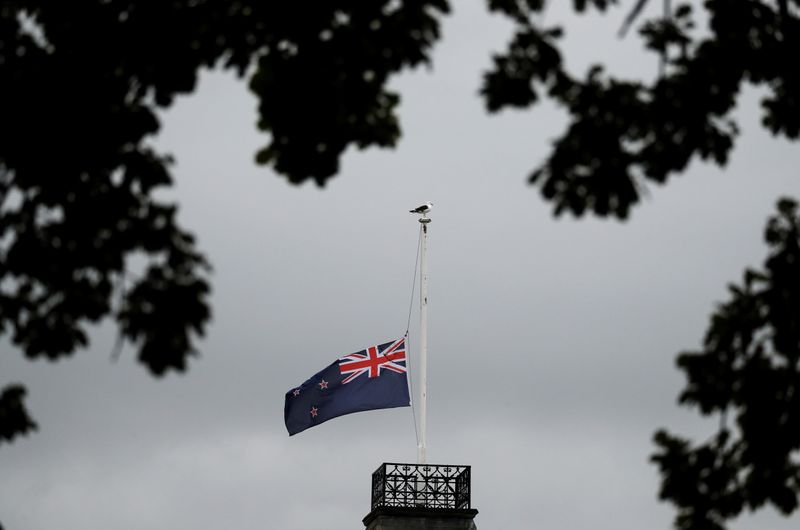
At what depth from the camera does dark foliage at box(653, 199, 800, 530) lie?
11977 millimetres

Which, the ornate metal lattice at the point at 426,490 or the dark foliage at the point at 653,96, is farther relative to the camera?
the ornate metal lattice at the point at 426,490

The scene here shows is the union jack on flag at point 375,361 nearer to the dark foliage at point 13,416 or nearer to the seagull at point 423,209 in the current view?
Answer: the seagull at point 423,209

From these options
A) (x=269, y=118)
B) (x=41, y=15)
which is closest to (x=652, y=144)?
(x=269, y=118)

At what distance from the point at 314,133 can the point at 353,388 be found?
21522mm

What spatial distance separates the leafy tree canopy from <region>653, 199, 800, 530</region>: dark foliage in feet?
0.04

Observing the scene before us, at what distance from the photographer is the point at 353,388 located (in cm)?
3347

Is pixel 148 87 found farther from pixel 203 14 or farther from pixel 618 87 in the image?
pixel 618 87

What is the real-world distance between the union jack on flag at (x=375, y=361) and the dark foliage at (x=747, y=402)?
21.6m

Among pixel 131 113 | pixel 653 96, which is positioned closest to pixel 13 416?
pixel 131 113

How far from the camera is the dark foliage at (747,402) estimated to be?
12.0m

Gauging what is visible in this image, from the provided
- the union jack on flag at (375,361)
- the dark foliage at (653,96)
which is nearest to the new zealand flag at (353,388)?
the union jack on flag at (375,361)

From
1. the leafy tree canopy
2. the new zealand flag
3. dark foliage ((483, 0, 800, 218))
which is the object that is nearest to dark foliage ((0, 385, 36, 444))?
the leafy tree canopy

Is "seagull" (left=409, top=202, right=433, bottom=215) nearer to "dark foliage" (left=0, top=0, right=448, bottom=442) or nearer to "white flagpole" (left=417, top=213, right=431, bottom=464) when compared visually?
"white flagpole" (left=417, top=213, right=431, bottom=464)

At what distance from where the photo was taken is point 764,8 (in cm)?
1273
